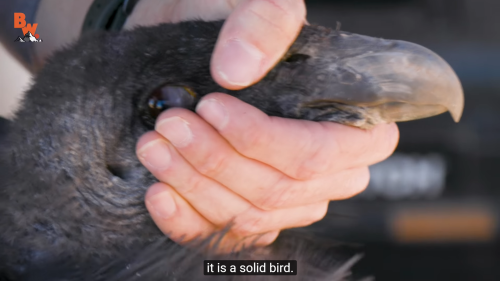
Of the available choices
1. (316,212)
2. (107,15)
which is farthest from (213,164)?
(107,15)

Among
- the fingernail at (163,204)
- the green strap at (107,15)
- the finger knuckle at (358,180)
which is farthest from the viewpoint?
the green strap at (107,15)

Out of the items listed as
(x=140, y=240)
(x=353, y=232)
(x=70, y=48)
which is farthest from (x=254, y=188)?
(x=353, y=232)

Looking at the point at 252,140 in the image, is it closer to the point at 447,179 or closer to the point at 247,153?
the point at 247,153

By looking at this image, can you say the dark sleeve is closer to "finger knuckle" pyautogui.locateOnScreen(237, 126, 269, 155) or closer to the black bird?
the black bird

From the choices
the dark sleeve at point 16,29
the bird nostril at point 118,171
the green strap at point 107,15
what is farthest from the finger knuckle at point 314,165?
the dark sleeve at point 16,29

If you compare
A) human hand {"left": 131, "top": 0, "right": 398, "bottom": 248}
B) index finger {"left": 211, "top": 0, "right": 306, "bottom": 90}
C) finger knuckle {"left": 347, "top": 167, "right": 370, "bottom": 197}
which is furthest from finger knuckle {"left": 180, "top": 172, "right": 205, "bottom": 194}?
finger knuckle {"left": 347, "top": 167, "right": 370, "bottom": 197}

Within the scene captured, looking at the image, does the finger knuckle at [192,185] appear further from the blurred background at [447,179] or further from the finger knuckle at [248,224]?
the blurred background at [447,179]
